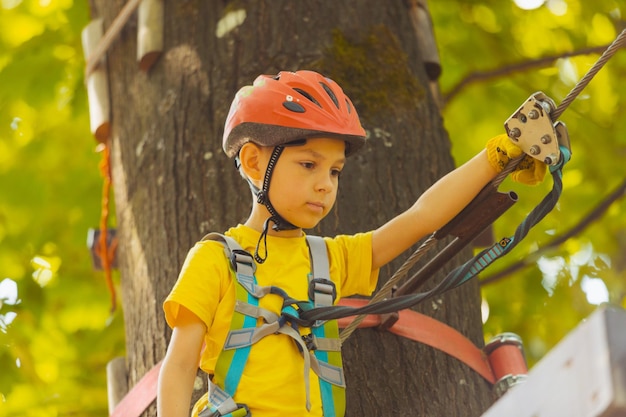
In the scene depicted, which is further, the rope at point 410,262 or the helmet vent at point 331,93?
the helmet vent at point 331,93

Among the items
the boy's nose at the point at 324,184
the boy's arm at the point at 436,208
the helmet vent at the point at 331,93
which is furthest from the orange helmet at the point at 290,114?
the boy's arm at the point at 436,208

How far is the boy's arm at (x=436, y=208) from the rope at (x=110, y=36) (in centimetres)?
193

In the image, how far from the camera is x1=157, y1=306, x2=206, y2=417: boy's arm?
2.81 meters

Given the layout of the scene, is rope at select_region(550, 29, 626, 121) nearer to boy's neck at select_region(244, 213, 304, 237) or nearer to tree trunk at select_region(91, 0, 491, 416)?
boy's neck at select_region(244, 213, 304, 237)

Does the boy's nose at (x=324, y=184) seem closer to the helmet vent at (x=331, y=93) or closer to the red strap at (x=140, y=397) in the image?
the helmet vent at (x=331, y=93)

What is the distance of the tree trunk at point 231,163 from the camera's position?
3443 millimetres

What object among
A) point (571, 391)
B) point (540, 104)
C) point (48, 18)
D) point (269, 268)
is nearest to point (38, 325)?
point (48, 18)

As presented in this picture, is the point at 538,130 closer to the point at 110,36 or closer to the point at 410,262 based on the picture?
the point at 410,262

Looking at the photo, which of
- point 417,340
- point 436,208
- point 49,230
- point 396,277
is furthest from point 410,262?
point 49,230

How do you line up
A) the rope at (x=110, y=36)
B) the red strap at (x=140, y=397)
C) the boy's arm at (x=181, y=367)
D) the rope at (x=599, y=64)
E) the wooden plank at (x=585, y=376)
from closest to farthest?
the wooden plank at (x=585, y=376) → the rope at (x=599, y=64) → the boy's arm at (x=181, y=367) → the red strap at (x=140, y=397) → the rope at (x=110, y=36)

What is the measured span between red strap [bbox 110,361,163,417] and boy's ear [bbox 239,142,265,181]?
841mm

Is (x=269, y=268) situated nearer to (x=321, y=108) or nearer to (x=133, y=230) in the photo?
(x=321, y=108)

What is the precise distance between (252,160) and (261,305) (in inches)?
18.2

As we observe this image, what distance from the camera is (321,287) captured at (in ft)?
9.80
